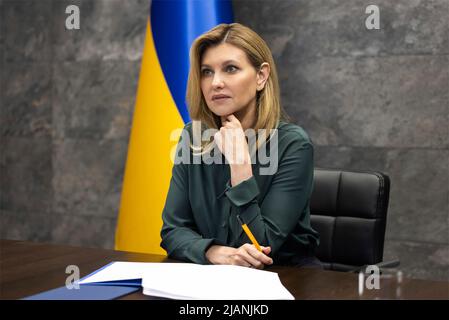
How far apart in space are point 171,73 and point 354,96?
985mm

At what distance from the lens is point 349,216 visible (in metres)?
1.96

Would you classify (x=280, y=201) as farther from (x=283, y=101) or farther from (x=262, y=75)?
(x=283, y=101)

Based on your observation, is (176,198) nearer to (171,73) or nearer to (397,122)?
(171,73)

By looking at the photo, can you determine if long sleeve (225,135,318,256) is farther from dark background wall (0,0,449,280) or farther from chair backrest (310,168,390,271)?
dark background wall (0,0,449,280)

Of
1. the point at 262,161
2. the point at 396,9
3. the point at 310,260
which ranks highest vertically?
the point at 396,9

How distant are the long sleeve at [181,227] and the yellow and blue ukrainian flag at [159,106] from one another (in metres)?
0.99

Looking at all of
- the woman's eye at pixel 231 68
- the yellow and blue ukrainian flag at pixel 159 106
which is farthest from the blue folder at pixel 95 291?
the yellow and blue ukrainian flag at pixel 159 106

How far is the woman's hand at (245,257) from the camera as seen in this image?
1403mm

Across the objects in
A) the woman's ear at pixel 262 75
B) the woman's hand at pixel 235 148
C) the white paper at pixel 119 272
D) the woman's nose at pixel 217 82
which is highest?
the woman's ear at pixel 262 75

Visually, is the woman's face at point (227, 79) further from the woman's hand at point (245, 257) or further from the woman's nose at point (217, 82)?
the woman's hand at point (245, 257)

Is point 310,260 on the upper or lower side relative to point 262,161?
lower
